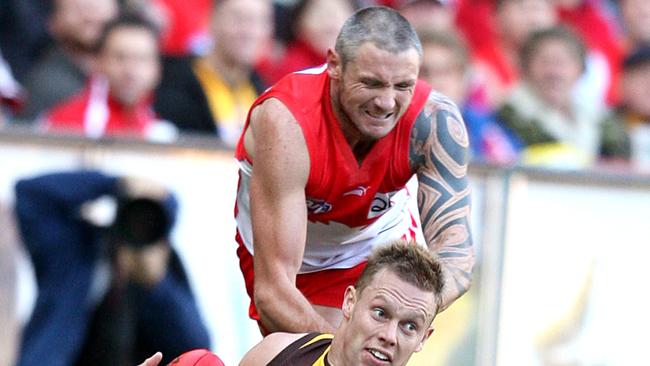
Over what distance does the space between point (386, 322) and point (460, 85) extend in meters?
4.52

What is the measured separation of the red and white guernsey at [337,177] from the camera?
5535 mm

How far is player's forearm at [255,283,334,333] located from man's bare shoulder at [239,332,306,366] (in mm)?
188

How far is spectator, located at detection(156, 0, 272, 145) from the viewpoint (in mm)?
8938

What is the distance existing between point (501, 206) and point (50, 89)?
2.71m

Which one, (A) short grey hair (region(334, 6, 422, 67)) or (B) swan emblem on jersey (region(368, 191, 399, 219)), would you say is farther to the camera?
(B) swan emblem on jersey (region(368, 191, 399, 219))

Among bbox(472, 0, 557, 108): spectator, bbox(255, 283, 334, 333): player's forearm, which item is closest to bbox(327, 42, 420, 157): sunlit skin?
bbox(255, 283, 334, 333): player's forearm

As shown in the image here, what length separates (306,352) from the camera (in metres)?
5.04

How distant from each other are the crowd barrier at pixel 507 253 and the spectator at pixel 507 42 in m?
2.31

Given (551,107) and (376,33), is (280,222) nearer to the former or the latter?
(376,33)

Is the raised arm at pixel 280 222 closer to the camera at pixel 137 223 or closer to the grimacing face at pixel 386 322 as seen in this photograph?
the grimacing face at pixel 386 322

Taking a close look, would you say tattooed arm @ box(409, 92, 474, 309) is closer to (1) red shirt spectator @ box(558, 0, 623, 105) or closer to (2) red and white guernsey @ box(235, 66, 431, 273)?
(2) red and white guernsey @ box(235, 66, 431, 273)

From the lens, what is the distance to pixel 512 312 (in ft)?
26.6

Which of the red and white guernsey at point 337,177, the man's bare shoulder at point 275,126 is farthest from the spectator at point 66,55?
the man's bare shoulder at point 275,126

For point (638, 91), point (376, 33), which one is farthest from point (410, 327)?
point (638, 91)
